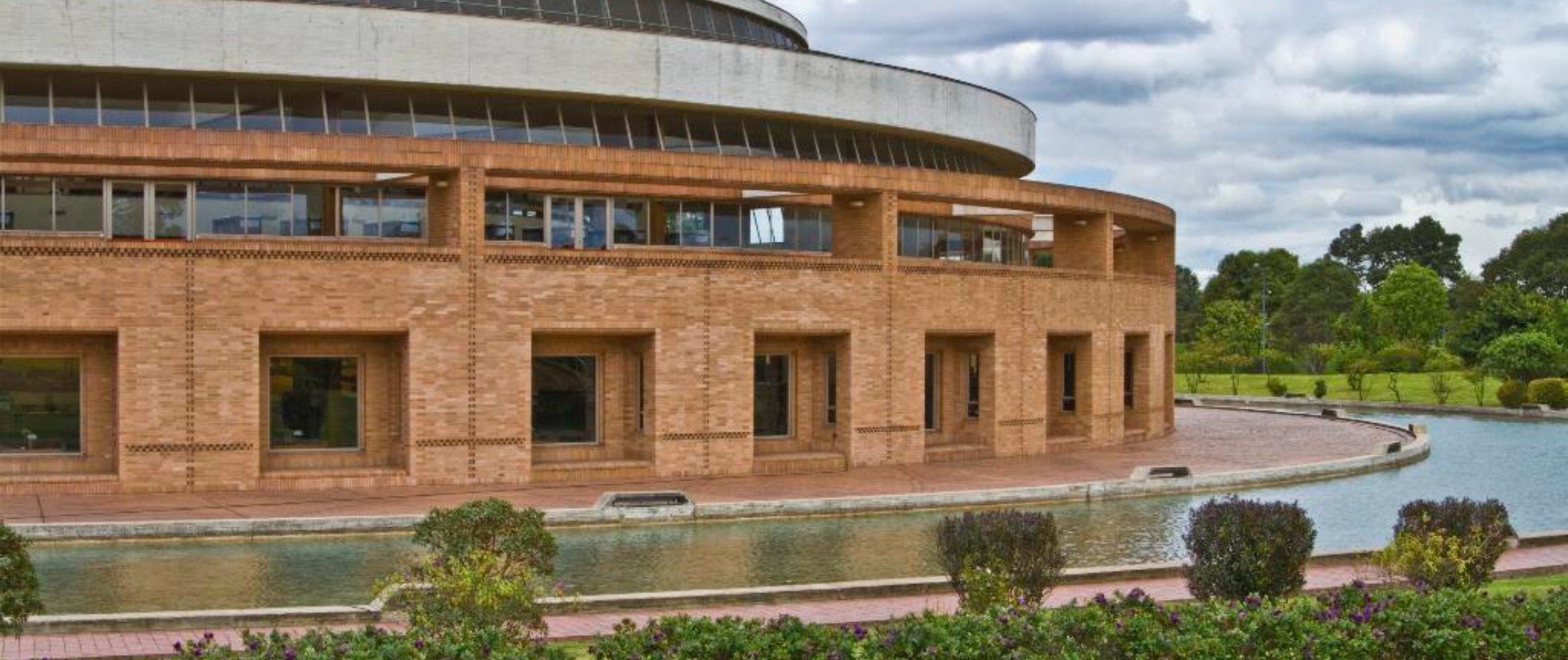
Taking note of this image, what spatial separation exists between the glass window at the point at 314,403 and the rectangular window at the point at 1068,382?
17.5m

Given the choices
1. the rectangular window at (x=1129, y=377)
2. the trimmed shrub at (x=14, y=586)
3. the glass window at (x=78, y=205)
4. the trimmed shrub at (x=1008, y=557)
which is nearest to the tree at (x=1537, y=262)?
the rectangular window at (x=1129, y=377)

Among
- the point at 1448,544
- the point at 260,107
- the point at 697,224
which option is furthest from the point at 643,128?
the point at 1448,544

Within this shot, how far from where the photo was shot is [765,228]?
33.4 m

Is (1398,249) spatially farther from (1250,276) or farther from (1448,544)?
(1448,544)

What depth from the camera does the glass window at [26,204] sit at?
88.1 ft

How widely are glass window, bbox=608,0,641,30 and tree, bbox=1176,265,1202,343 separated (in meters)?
74.2

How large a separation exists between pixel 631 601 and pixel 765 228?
1723 centimetres

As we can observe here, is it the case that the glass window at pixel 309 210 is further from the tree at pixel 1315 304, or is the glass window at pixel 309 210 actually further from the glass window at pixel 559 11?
the tree at pixel 1315 304

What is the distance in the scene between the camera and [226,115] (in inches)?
1184

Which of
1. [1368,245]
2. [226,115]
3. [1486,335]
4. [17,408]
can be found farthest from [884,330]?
[1368,245]

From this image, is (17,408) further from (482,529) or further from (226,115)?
(482,529)

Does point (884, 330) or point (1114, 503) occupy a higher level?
point (884, 330)

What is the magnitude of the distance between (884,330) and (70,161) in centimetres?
1362

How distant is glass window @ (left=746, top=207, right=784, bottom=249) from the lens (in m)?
33.1
